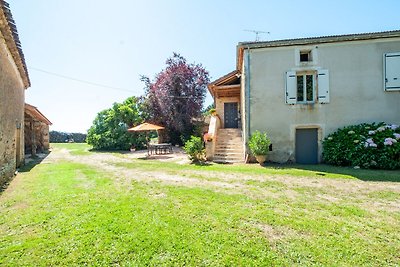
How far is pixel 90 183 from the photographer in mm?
6781

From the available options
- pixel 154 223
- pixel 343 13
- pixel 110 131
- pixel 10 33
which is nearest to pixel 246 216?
pixel 154 223

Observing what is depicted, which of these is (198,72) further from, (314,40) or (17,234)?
(17,234)

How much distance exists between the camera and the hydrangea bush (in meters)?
9.17

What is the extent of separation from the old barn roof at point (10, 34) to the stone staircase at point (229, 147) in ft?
30.9

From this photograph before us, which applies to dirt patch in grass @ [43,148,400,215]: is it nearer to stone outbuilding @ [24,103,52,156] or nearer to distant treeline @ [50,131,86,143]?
stone outbuilding @ [24,103,52,156]

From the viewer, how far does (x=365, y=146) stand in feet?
31.1

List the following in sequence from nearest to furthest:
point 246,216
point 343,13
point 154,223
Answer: point 154,223 → point 246,216 → point 343,13

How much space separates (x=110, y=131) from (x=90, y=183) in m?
14.9

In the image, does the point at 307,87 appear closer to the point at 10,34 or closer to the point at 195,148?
the point at 195,148

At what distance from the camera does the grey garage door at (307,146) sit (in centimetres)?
1151

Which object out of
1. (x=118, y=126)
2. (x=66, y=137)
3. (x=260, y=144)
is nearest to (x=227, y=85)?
(x=260, y=144)

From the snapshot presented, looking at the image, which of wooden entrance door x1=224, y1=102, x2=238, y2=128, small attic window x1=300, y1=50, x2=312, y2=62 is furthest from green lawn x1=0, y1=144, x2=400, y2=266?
wooden entrance door x1=224, y1=102, x2=238, y2=128

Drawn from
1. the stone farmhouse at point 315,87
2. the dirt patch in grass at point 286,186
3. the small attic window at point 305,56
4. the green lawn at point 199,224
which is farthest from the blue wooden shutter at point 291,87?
the green lawn at point 199,224

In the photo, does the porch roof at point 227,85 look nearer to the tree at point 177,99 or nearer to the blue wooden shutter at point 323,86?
the blue wooden shutter at point 323,86
